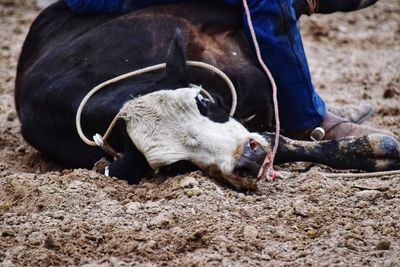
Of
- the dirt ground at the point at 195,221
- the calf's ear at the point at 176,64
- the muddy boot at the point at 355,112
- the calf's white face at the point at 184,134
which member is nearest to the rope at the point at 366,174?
the dirt ground at the point at 195,221

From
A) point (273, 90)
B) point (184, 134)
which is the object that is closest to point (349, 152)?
point (273, 90)

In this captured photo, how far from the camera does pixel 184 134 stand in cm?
252

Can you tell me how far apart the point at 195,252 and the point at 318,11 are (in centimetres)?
151

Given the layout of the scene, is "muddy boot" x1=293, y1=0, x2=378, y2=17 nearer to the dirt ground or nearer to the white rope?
the white rope

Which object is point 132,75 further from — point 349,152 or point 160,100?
point 349,152

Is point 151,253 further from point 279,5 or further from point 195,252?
point 279,5

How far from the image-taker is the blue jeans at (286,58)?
116 inches

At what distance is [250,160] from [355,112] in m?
1.39

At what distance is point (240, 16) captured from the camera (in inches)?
122

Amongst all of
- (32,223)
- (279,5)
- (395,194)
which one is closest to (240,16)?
(279,5)

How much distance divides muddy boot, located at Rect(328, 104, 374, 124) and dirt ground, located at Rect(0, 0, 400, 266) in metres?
0.83

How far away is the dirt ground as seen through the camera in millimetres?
2096

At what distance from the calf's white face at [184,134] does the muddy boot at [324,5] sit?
2.38ft

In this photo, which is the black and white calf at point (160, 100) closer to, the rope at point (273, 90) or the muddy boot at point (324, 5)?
the rope at point (273, 90)
